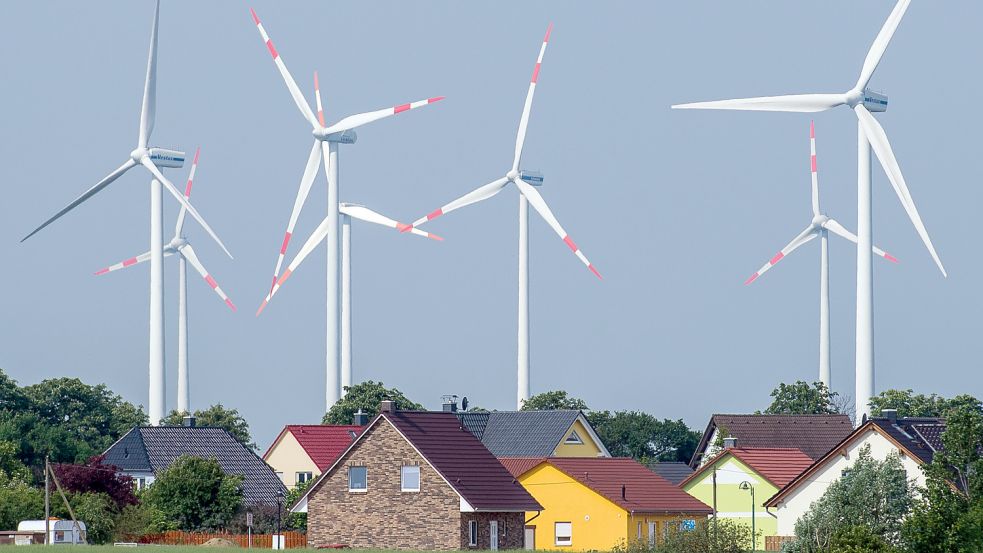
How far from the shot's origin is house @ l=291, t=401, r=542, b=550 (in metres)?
82.9

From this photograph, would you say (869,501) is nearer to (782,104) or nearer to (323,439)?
(782,104)

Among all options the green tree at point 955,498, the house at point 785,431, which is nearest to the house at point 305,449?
the house at point 785,431

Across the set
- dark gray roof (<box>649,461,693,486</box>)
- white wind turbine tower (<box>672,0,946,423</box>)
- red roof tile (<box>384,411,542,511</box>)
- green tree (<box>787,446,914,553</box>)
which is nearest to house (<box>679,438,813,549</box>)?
white wind turbine tower (<box>672,0,946,423</box>)

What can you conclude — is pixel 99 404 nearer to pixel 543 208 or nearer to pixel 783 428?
pixel 543 208

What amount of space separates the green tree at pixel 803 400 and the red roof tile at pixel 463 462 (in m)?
84.1

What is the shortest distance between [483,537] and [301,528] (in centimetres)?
2080

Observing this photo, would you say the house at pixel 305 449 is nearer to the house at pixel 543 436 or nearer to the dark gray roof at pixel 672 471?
the house at pixel 543 436

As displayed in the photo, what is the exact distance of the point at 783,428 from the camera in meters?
136

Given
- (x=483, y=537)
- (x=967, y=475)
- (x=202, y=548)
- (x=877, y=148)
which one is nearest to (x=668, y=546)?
(x=967, y=475)

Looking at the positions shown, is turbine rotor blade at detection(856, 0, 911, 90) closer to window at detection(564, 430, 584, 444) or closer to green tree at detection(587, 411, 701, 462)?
window at detection(564, 430, 584, 444)

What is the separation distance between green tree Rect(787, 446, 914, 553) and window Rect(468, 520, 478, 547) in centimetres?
1534

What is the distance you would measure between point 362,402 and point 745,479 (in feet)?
159

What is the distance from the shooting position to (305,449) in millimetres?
130500

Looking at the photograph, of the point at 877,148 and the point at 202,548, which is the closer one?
the point at 202,548
